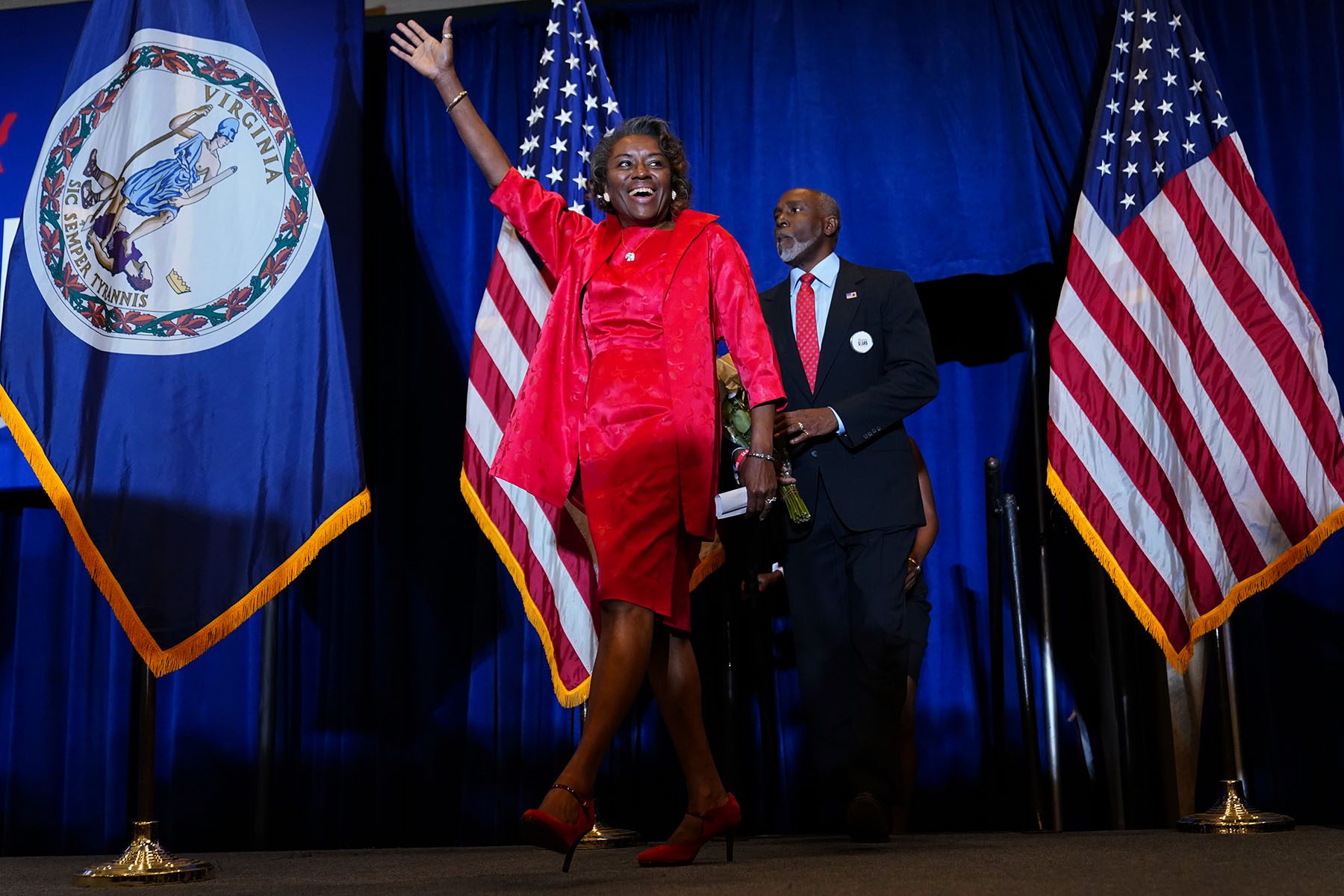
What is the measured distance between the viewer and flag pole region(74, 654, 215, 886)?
→ 2.77 meters

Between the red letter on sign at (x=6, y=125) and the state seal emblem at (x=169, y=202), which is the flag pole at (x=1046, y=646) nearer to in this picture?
the state seal emblem at (x=169, y=202)

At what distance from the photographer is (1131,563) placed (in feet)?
12.0

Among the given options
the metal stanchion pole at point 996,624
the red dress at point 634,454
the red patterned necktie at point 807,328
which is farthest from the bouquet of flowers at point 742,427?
the metal stanchion pole at point 996,624

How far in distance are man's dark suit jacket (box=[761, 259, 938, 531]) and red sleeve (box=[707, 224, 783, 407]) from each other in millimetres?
460

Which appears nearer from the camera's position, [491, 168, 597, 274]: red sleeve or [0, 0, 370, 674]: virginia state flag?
[491, 168, 597, 274]: red sleeve

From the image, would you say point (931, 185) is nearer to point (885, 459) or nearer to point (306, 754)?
point (885, 459)

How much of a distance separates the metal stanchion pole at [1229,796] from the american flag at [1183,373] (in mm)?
132

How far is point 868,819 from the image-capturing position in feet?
9.24

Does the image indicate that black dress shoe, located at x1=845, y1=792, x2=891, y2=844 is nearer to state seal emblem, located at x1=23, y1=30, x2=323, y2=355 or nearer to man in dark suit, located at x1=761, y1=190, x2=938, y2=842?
man in dark suit, located at x1=761, y1=190, x2=938, y2=842

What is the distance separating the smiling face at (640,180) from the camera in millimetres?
2727

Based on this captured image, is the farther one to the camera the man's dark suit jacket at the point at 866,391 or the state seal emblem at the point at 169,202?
the state seal emblem at the point at 169,202

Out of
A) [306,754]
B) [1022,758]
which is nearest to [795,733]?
[1022,758]

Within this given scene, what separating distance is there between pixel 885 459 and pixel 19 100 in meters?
3.70

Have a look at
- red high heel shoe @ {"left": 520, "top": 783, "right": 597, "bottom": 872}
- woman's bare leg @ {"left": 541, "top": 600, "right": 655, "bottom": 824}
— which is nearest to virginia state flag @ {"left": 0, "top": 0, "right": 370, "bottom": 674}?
woman's bare leg @ {"left": 541, "top": 600, "right": 655, "bottom": 824}
